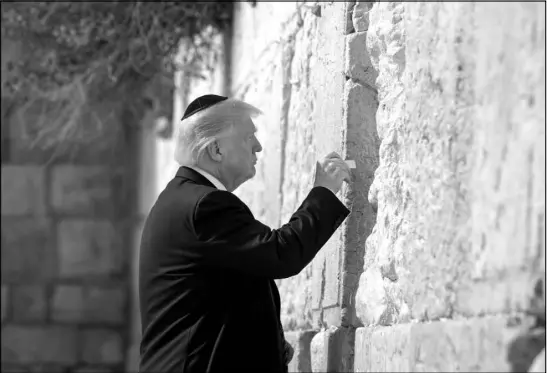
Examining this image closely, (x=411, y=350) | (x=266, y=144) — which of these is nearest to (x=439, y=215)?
(x=411, y=350)

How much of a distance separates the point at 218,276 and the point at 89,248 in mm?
6926

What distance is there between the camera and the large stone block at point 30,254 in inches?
368

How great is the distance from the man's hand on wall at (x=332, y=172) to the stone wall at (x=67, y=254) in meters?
6.41

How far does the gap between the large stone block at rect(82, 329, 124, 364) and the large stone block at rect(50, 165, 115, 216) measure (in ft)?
2.93

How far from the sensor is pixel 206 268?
2.65 m

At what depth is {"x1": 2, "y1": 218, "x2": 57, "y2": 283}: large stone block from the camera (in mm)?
9352

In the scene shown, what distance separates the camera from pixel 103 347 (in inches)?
375

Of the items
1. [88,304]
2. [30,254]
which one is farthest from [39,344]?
[30,254]

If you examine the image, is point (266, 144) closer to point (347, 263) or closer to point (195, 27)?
point (347, 263)

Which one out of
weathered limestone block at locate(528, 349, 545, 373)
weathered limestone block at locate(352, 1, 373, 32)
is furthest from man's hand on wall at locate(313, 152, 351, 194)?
weathered limestone block at locate(528, 349, 545, 373)

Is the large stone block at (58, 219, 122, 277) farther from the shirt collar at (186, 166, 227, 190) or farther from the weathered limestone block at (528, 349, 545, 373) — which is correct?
the weathered limestone block at (528, 349, 545, 373)

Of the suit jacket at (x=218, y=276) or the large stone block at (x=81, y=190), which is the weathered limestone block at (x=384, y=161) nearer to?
the suit jacket at (x=218, y=276)

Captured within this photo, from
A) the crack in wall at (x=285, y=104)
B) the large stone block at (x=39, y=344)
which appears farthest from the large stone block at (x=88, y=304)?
the crack in wall at (x=285, y=104)

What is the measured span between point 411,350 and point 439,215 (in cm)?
28
